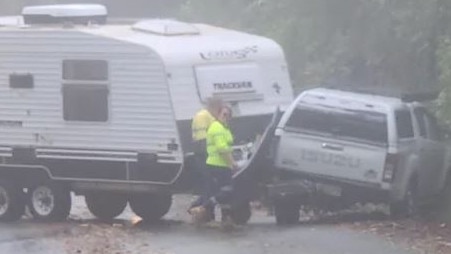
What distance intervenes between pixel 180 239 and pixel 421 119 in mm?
3955

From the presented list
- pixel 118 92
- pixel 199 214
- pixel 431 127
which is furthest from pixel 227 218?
pixel 431 127

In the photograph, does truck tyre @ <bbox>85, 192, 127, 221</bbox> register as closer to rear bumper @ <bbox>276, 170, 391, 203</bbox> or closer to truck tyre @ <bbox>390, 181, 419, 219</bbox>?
rear bumper @ <bbox>276, 170, 391, 203</bbox>

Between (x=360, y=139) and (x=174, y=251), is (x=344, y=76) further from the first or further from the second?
(x=174, y=251)

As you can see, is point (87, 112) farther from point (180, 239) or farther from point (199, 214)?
point (180, 239)

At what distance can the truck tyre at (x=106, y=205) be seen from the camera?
18094mm

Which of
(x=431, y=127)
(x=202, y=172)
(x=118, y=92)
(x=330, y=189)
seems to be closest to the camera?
(x=202, y=172)

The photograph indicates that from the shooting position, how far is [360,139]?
1623 centimetres

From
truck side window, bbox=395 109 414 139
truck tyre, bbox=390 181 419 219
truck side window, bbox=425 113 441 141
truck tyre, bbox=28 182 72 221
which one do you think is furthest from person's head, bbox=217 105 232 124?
truck side window, bbox=425 113 441 141

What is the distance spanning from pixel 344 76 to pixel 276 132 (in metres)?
5.22

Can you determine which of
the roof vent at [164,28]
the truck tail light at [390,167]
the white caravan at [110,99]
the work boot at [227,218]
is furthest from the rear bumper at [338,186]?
the roof vent at [164,28]

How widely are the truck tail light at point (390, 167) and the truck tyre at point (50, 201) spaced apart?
4505 mm

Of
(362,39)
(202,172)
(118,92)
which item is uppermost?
(362,39)

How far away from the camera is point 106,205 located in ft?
59.7

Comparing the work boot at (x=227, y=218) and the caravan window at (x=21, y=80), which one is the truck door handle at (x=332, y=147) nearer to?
the work boot at (x=227, y=218)
